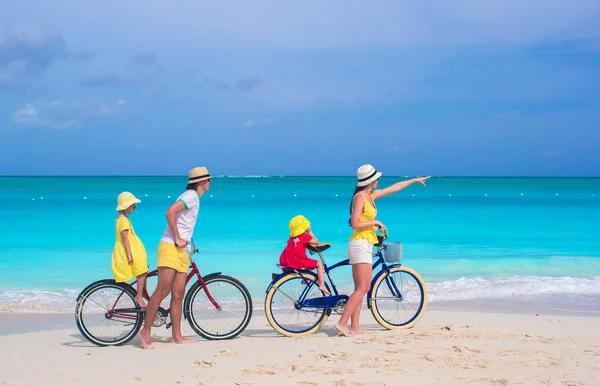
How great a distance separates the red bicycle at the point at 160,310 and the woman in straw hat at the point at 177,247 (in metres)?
0.13

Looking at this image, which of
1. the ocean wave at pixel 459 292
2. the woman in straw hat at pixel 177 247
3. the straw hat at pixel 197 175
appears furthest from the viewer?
the ocean wave at pixel 459 292

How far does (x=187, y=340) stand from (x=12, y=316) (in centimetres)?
304

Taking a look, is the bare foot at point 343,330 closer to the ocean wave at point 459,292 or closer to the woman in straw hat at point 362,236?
the woman in straw hat at point 362,236

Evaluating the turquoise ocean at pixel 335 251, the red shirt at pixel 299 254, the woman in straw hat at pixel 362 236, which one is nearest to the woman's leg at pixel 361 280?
the woman in straw hat at pixel 362 236

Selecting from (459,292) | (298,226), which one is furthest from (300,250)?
(459,292)

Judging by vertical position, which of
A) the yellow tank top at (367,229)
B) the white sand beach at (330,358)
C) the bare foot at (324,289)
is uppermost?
the yellow tank top at (367,229)

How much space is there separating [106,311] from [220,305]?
102cm

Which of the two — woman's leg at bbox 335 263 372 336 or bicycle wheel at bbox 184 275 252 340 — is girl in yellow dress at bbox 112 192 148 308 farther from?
woman's leg at bbox 335 263 372 336

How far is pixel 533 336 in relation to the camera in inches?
241

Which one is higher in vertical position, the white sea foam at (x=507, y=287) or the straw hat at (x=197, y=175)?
the straw hat at (x=197, y=175)

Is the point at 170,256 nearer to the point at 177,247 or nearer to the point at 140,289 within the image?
the point at 177,247

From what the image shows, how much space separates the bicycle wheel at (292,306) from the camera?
20.3 feet

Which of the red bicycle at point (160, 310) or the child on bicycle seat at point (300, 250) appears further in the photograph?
the child on bicycle seat at point (300, 250)

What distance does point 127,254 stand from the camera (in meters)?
5.73
